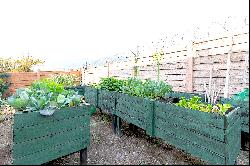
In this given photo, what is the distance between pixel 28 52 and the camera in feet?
50.1

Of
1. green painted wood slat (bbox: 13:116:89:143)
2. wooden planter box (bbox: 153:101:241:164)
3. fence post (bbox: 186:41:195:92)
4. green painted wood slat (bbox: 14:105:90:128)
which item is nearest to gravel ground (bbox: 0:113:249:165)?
wooden planter box (bbox: 153:101:241:164)

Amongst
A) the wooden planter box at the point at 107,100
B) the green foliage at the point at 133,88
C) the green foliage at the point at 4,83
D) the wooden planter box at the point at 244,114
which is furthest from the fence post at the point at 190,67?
the green foliage at the point at 4,83

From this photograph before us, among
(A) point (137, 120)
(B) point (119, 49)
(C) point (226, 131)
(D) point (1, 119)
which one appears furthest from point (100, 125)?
(B) point (119, 49)

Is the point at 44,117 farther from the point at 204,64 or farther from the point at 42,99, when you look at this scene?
the point at 204,64

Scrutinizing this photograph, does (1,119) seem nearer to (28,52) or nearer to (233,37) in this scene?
(233,37)

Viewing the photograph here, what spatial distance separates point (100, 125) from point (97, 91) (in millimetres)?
854

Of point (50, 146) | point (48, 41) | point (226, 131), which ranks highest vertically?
point (48, 41)

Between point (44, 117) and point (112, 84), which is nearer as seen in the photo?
point (44, 117)

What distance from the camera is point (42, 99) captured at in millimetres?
2682

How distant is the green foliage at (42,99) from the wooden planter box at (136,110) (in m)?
1.14

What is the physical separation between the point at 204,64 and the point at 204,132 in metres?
2.82

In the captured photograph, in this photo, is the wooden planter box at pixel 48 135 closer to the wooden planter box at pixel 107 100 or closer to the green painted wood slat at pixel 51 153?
the green painted wood slat at pixel 51 153

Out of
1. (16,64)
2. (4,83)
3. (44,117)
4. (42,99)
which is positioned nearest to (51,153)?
(44,117)

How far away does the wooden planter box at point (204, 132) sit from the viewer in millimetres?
2492
